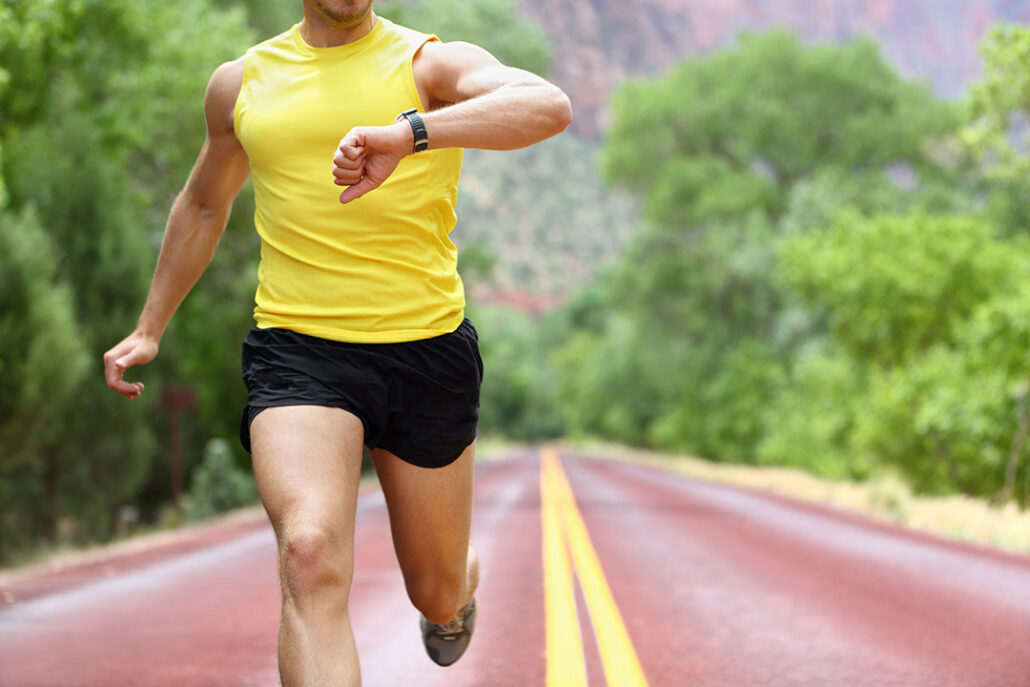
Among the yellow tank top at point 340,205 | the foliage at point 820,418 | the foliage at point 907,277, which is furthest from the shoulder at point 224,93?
the foliage at point 820,418

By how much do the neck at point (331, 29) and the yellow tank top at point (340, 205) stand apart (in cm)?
2

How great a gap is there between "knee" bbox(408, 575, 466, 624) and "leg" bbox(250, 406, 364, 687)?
81 centimetres

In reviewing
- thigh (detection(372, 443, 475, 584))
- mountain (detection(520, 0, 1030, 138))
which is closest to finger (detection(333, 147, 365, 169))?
thigh (detection(372, 443, 475, 584))

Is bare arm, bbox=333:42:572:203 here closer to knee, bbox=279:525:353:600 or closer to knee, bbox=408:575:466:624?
knee, bbox=279:525:353:600

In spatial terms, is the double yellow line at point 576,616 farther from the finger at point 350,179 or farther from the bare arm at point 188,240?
the finger at point 350,179

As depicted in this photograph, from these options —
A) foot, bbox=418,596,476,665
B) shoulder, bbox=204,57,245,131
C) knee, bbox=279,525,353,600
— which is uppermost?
shoulder, bbox=204,57,245,131

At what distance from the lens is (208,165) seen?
3.78 metres

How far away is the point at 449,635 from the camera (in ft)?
14.6

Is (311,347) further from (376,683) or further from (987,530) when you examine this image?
(987,530)

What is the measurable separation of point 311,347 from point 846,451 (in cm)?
A: 2701

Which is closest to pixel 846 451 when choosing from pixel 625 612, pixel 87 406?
pixel 87 406

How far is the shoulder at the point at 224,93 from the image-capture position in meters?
3.60

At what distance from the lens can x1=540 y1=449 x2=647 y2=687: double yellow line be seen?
540 centimetres

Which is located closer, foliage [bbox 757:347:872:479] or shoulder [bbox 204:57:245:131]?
shoulder [bbox 204:57:245:131]
